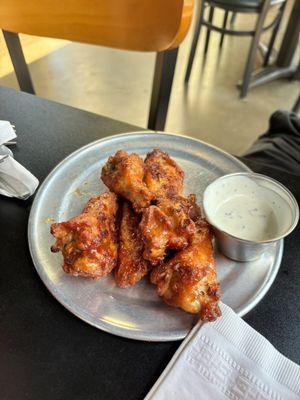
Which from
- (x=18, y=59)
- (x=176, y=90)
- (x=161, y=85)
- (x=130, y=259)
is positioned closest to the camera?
(x=130, y=259)

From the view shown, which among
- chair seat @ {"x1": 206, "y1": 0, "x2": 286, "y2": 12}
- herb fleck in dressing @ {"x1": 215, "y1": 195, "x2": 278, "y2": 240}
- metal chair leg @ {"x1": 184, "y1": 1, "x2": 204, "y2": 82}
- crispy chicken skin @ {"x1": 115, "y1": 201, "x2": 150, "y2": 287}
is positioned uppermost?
chair seat @ {"x1": 206, "y1": 0, "x2": 286, "y2": 12}

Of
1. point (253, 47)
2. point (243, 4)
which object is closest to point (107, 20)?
point (243, 4)

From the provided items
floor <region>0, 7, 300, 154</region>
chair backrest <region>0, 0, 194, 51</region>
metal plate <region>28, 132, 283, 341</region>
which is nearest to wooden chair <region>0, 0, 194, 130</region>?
chair backrest <region>0, 0, 194, 51</region>

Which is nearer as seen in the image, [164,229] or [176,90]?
[164,229]

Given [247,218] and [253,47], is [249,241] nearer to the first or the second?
[247,218]

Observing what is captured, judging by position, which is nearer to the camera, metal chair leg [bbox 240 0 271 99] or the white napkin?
the white napkin

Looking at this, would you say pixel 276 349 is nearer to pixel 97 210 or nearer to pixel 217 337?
pixel 217 337

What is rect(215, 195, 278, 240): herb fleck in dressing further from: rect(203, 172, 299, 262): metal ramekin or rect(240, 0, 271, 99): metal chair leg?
rect(240, 0, 271, 99): metal chair leg

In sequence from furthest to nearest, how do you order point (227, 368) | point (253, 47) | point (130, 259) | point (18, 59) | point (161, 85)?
point (253, 47) → point (18, 59) → point (161, 85) → point (130, 259) → point (227, 368)
